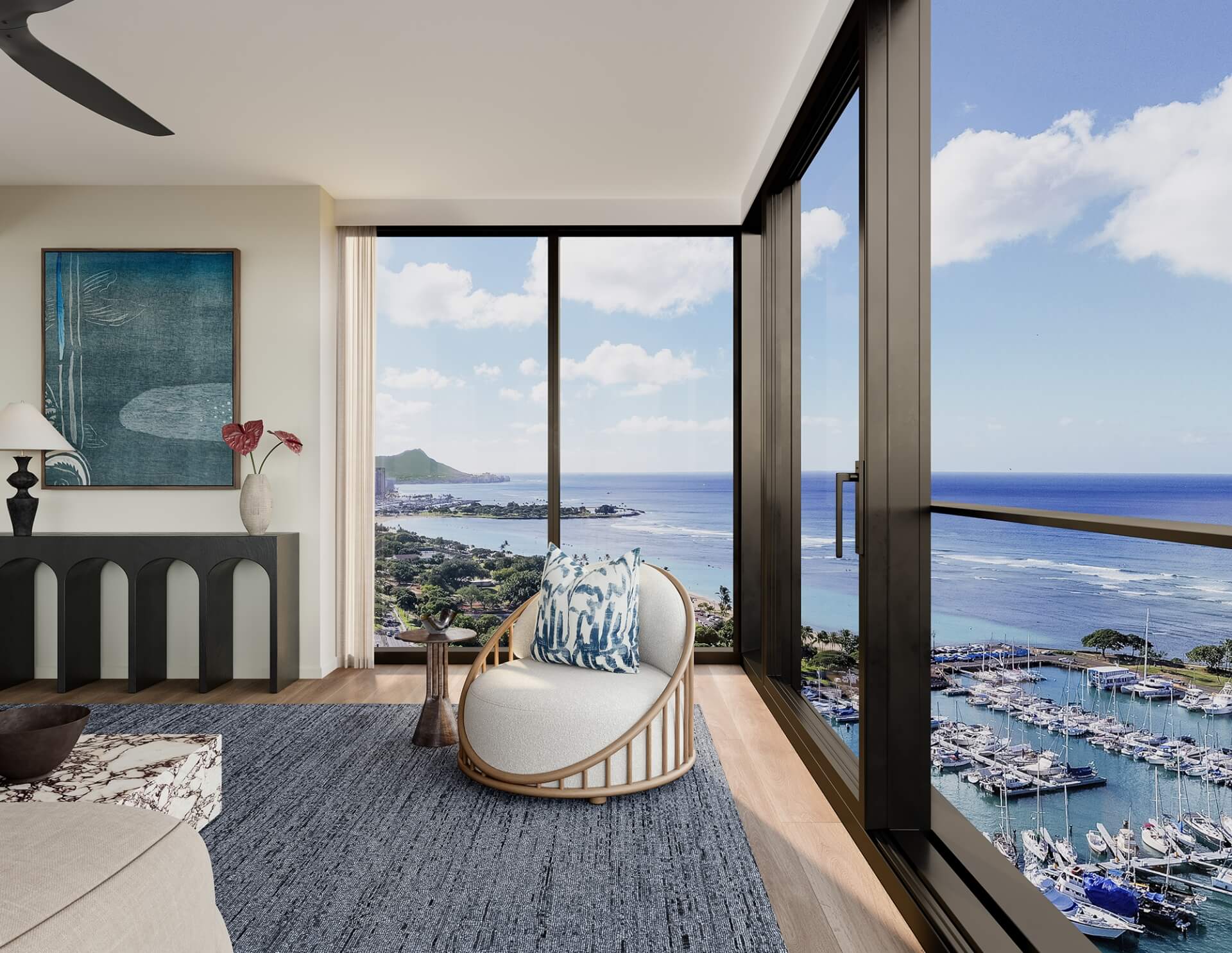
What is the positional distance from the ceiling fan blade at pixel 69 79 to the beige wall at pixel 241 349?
1.59 m

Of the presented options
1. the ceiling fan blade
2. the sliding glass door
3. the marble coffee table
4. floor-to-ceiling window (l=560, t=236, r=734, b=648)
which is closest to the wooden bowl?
the marble coffee table

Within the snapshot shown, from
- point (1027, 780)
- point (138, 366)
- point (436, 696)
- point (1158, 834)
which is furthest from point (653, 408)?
point (1158, 834)

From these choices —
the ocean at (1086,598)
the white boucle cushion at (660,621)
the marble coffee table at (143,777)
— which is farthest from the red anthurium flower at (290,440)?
the ocean at (1086,598)

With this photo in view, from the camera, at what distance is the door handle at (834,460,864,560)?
2.22 metres

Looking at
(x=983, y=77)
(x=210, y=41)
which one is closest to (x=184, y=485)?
(x=210, y=41)

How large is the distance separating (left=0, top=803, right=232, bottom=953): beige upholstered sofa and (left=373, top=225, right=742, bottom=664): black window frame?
12.2 feet

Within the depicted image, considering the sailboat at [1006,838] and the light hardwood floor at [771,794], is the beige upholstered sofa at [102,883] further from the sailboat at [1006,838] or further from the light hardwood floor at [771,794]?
the sailboat at [1006,838]

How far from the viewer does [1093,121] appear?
4.89 feet

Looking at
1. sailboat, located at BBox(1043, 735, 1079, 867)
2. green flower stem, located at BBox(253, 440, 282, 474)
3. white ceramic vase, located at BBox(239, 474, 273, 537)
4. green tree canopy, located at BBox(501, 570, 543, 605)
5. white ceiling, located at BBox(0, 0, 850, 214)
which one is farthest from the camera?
green tree canopy, located at BBox(501, 570, 543, 605)

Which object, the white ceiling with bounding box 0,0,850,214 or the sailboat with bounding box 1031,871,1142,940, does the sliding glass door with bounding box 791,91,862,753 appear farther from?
the sailboat with bounding box 1031,871,1142,940

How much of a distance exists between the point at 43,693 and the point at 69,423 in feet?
4.79

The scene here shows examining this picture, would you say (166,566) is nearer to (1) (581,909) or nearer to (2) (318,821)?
(2) (318,821)

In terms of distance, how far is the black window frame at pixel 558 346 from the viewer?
4578 mm

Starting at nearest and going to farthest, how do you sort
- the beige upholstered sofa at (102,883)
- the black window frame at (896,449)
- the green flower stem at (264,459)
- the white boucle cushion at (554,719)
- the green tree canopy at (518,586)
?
1. the beige upholstered sofa at (102,883)
2. the black window frame at (896,449)
3. the white boucle cushion at (554,719)
4. the green flower stem at (264,459)
5. the green tree canopy at (518,586)
